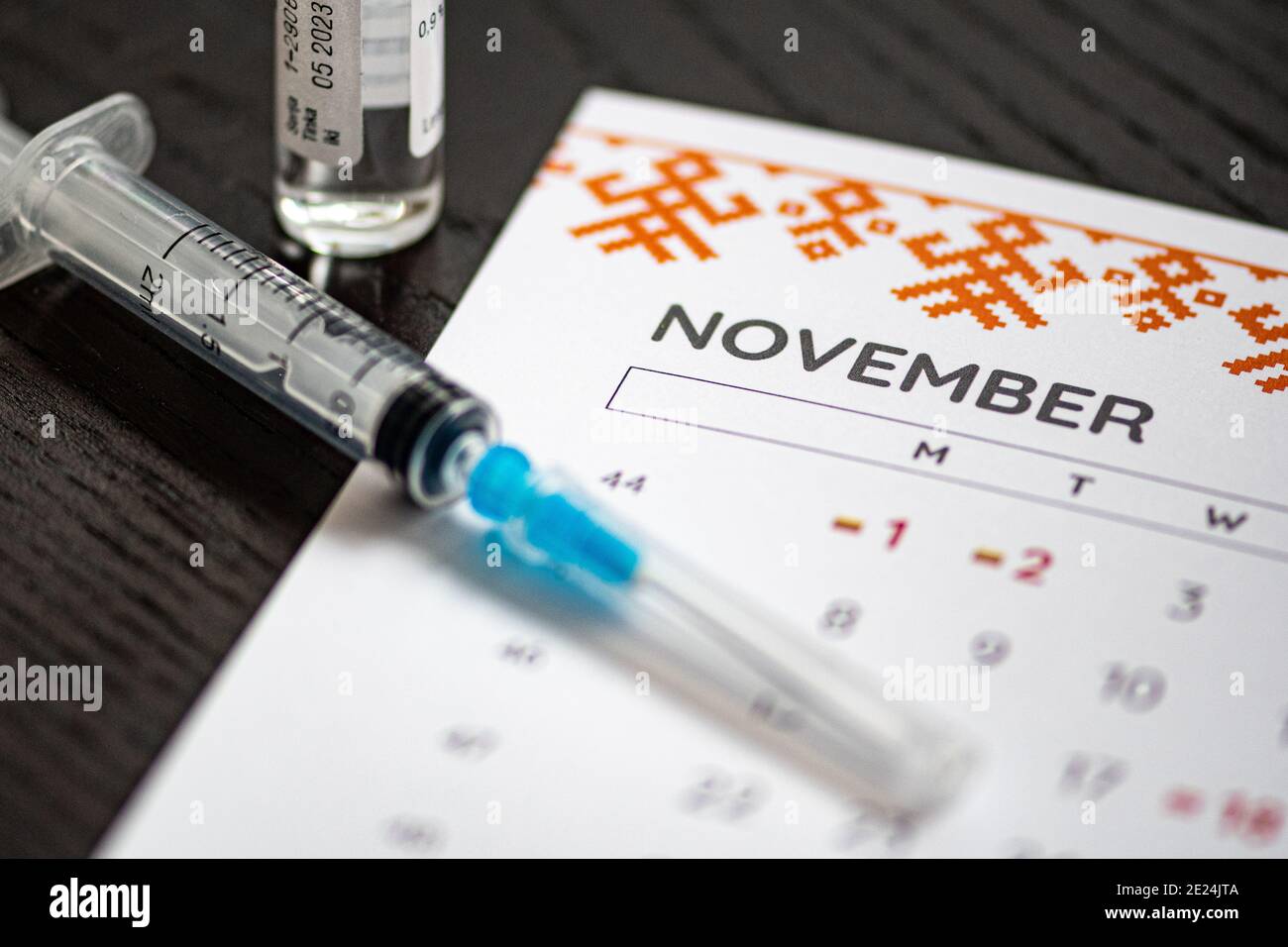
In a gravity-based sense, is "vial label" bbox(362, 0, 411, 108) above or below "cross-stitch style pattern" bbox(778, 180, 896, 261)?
above

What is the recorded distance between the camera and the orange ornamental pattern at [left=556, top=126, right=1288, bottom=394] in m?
0.74

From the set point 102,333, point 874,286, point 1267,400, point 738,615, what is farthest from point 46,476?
point 1267,400

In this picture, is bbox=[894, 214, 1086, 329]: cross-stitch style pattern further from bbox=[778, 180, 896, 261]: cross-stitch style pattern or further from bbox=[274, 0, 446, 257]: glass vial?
bbox=[274, 0, 446, 257]: glass vial

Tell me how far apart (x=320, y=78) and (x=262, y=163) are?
0.15 m

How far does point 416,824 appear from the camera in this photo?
50 cm

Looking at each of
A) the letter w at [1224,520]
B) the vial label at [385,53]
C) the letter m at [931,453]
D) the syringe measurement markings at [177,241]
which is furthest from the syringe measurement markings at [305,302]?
the letter w at [1224,520]

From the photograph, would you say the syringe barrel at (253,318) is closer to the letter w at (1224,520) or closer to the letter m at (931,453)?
the letter m at (931,453)

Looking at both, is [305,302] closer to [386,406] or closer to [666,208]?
[386,406]

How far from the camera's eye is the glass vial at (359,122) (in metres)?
0.69

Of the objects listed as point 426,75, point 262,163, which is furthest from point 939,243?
point 262,163

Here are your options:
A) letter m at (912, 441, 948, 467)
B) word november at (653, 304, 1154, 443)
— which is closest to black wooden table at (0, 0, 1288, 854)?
word november at (653, 304, 1154, 443)

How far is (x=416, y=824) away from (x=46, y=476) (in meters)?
0.25

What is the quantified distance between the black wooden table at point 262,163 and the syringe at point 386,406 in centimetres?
3
